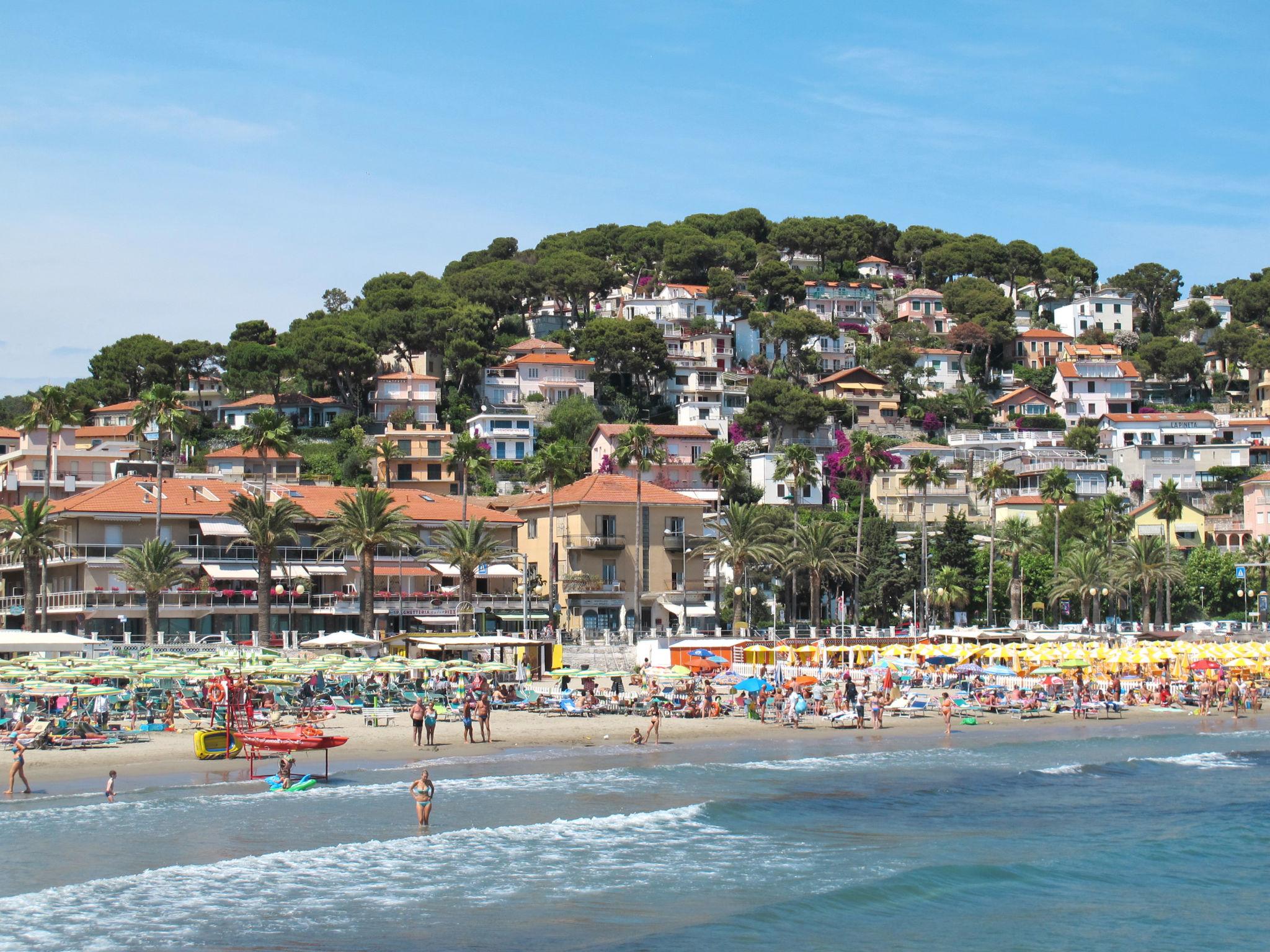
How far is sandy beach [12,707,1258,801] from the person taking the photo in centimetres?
3284

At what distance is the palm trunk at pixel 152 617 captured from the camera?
55.3 metres

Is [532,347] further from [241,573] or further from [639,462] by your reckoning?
[241,573]

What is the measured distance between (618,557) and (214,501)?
19727mm

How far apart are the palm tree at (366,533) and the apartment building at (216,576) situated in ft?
2.93

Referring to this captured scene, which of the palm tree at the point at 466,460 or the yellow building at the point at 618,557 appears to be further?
the palm tree at the point at 466,460

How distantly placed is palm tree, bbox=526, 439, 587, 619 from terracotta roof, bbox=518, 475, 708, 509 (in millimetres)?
870

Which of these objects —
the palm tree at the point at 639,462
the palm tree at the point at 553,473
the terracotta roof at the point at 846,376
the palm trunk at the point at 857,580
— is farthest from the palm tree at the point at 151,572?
the terracotta roof at the point at 846,376

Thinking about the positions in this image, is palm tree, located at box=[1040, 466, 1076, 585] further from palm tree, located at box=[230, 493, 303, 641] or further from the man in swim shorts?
the man in swim shorts

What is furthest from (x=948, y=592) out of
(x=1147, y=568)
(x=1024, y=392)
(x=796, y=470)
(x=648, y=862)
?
(x=1024, y=392)

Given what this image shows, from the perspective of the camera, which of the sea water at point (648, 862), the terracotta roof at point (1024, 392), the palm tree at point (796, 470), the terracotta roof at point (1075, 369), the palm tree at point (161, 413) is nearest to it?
the sea water at point (648, 862)

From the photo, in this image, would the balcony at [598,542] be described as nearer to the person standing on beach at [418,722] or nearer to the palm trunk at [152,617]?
the palm trunk at [152,617]

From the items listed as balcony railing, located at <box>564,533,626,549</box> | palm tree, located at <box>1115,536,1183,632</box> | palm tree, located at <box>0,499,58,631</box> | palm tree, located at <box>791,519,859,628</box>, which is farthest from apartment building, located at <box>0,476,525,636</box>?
palm tree, located at <box>1115,536,1183,632</box>

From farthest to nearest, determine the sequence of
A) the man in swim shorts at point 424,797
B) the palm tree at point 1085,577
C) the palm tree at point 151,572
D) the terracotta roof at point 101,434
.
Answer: the terracotta roof at point 101,434
the palm tree at point 1085,577
the palm tree at point 151,572
the man in swim shorts at point 424,797

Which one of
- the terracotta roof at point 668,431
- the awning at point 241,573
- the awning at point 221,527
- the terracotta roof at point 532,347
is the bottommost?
the awning at point 241,573
